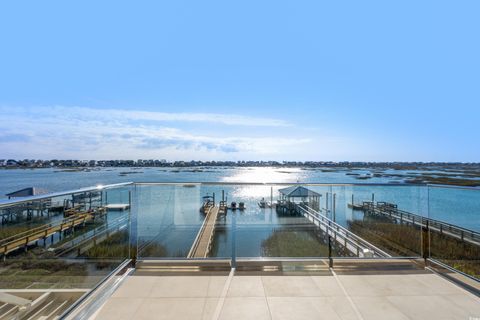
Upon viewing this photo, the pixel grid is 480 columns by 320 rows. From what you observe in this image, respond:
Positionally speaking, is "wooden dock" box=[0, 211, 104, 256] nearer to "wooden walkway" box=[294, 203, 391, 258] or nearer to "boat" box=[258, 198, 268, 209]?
"boat" box=[258, 198, 268, 209]

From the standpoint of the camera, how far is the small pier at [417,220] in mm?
3256

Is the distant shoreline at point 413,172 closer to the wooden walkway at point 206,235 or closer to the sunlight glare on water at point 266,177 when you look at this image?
the wooden walkway at point 206,235

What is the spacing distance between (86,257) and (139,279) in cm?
58

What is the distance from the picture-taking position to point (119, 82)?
958cm

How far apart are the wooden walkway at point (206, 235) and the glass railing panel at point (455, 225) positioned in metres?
2.60

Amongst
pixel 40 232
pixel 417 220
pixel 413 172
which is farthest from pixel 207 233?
pixel 413 172

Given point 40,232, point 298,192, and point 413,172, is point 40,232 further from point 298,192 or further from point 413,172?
point 413,172

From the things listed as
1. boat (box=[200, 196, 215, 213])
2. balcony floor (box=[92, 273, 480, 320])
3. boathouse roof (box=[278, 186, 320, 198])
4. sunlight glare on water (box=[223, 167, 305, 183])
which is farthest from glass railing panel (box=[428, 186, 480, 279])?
sunlight glare on water (box=[223, 167, 305, 183])

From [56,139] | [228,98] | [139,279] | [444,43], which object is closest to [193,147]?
[56,139]

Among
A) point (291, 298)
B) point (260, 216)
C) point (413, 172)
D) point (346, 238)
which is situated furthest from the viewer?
point (413, 172)

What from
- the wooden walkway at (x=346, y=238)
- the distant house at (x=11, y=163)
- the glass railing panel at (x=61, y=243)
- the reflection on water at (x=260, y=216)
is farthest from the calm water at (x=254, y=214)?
the distant house at (x=11, y=163)

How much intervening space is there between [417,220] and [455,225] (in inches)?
23.9

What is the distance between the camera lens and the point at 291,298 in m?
2.30

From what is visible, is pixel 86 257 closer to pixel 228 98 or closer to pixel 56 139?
pixel 228 98
